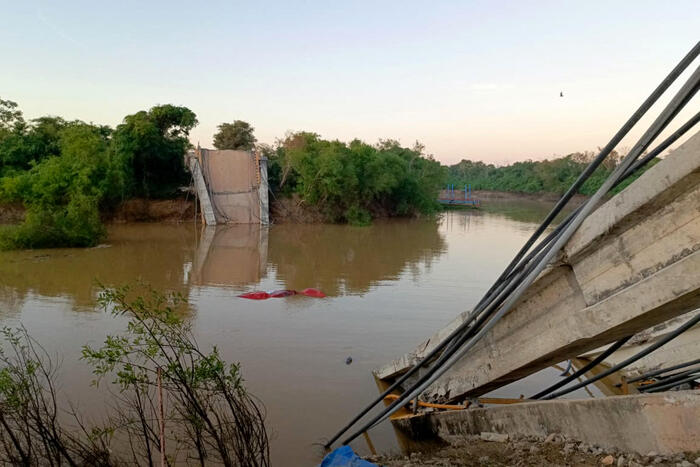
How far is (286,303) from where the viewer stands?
10.4 m

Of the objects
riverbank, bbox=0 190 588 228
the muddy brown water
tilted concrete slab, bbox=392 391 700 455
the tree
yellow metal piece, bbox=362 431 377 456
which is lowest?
yellow metal piece, bbox=362 431 377 456

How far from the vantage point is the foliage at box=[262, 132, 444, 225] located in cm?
2684

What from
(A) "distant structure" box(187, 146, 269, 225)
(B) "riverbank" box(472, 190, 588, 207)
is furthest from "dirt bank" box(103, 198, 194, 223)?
(B) "riverbank" box(472, 190, 588, 207)

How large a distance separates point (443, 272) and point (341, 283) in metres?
3.34

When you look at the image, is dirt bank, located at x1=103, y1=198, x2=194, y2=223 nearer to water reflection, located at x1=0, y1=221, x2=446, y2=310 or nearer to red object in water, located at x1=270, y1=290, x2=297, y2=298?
water reflection, located at x1=0, y1=221, x2=446, y2=310

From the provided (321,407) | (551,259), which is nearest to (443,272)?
(321,407)

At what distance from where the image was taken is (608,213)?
9.16ft

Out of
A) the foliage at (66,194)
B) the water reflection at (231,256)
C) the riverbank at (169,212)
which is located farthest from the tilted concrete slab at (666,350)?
the riverbank at (169,212)

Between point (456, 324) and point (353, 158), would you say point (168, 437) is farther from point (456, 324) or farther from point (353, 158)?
point (353, 158)

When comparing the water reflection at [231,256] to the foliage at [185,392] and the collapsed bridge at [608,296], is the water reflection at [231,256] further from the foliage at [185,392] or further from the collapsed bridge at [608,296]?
the collapsed bridge at [608,296]

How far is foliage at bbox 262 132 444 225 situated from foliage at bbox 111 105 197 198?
5006 millimetres

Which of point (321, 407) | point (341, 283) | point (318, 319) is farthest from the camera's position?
point (341, 283)

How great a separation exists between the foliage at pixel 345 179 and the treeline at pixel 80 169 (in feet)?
17.8

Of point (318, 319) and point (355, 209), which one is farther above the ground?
point (355, 209)
